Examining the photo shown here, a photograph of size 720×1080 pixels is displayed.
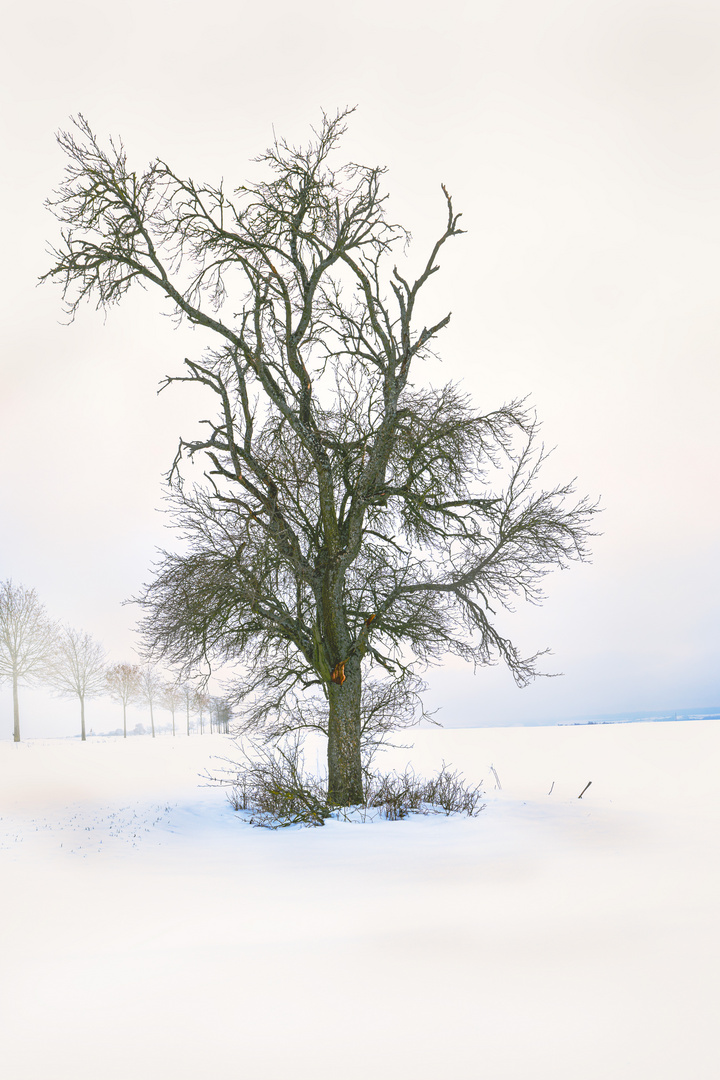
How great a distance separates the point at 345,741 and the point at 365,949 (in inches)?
270

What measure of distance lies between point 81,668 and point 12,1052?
42071 millimetres

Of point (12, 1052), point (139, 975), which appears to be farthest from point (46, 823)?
point (12, 1052)

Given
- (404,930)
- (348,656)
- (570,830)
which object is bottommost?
(570,830)

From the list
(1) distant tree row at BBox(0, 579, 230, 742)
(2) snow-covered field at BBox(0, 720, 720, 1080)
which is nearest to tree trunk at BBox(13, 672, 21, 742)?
(1) distant tree row at BBox(0, 579, 230, 742)

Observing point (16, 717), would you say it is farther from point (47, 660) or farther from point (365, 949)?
point (365, 949)

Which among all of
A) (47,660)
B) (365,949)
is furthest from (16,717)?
(365,949)

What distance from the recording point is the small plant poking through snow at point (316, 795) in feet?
36.6

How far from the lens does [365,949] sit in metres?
5.37

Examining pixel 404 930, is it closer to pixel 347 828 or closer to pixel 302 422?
pixel 347 828

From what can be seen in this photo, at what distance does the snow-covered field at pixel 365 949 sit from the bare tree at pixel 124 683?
39.4 m

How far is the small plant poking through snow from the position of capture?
11.2 meters

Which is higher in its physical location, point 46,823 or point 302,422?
point 302,422

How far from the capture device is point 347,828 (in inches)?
407

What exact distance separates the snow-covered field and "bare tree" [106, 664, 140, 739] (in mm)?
39417
